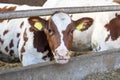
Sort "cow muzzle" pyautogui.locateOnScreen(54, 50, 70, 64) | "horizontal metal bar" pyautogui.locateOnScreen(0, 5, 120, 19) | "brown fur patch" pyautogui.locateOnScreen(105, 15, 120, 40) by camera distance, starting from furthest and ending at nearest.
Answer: "brown fur patch" pyautogui.locateOnScreen(105, 15, 120, 40), "cow muzzle" pyautogui.locateOnScreen(54, 50, 70, 64), "horizontal metal bar" pyautogui.locateOnScreen(0, 5, 120, 19)

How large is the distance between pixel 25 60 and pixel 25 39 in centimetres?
29

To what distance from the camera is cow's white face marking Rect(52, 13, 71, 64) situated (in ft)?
14.0

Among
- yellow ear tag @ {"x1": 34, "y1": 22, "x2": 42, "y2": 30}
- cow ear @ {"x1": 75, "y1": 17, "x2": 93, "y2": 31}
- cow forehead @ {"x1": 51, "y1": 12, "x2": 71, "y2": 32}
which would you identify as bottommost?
cow ear @ {"x1": 75, "y1": 17, "x2": 93, "y2": 31}

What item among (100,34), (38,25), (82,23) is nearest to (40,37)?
(38,25)

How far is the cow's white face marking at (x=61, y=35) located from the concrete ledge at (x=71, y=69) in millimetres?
225

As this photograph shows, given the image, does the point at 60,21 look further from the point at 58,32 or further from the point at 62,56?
the point at 62,56

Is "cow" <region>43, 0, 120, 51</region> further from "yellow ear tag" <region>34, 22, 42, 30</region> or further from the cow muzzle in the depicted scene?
the cow muzzle

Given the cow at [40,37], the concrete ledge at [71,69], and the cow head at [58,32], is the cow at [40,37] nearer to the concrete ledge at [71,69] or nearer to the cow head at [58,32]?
the cow head at [58,32]

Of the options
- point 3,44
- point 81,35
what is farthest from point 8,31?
point 81,35

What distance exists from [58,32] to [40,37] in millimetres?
458

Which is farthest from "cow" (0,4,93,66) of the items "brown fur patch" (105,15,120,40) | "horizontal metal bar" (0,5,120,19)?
"brown fur patch" (105,15,120,40)

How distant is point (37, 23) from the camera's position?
15.1 ft

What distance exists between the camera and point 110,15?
5.67 metres

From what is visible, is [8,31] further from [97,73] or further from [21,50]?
[97,73]
